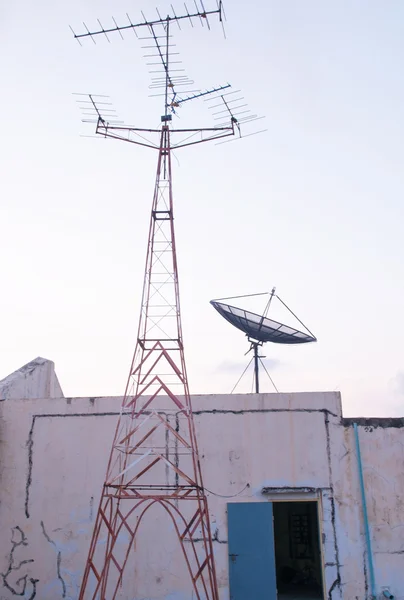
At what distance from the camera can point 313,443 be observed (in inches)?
485

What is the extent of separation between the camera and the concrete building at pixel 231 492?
11.7 metres

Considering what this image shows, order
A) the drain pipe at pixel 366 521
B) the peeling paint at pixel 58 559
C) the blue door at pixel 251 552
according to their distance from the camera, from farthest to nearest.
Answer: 1. the peeling paint at pixel 58 559
2. the blue door at pixel 251 552
3. the drain pipe at pixel 366 521

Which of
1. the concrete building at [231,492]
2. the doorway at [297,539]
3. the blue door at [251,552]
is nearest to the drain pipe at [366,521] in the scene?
the concrete building at [231,492]

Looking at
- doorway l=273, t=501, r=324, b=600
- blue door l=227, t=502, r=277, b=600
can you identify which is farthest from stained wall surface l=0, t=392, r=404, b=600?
doorway l=273, t=501, r=324, b=600

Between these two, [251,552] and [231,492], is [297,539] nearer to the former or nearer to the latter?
[251,552]

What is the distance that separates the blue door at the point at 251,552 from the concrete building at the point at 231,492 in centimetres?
2

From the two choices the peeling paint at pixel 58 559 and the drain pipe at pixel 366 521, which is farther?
the peeling paint at pixel 58 559

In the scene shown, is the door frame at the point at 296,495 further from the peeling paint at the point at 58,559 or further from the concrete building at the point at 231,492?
the peeling paint at the point at 58,559

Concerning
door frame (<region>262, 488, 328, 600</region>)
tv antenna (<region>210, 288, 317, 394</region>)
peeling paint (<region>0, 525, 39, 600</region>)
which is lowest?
peeling paint (<region>0, 525, 39, 600</region>)

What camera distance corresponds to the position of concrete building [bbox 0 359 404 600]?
11.7m

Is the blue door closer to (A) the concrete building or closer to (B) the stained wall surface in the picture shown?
(A) the concrete building

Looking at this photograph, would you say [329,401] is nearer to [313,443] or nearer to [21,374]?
[313,443]

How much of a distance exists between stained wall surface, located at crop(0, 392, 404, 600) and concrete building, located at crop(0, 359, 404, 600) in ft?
0.07

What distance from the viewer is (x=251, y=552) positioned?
1177cm
